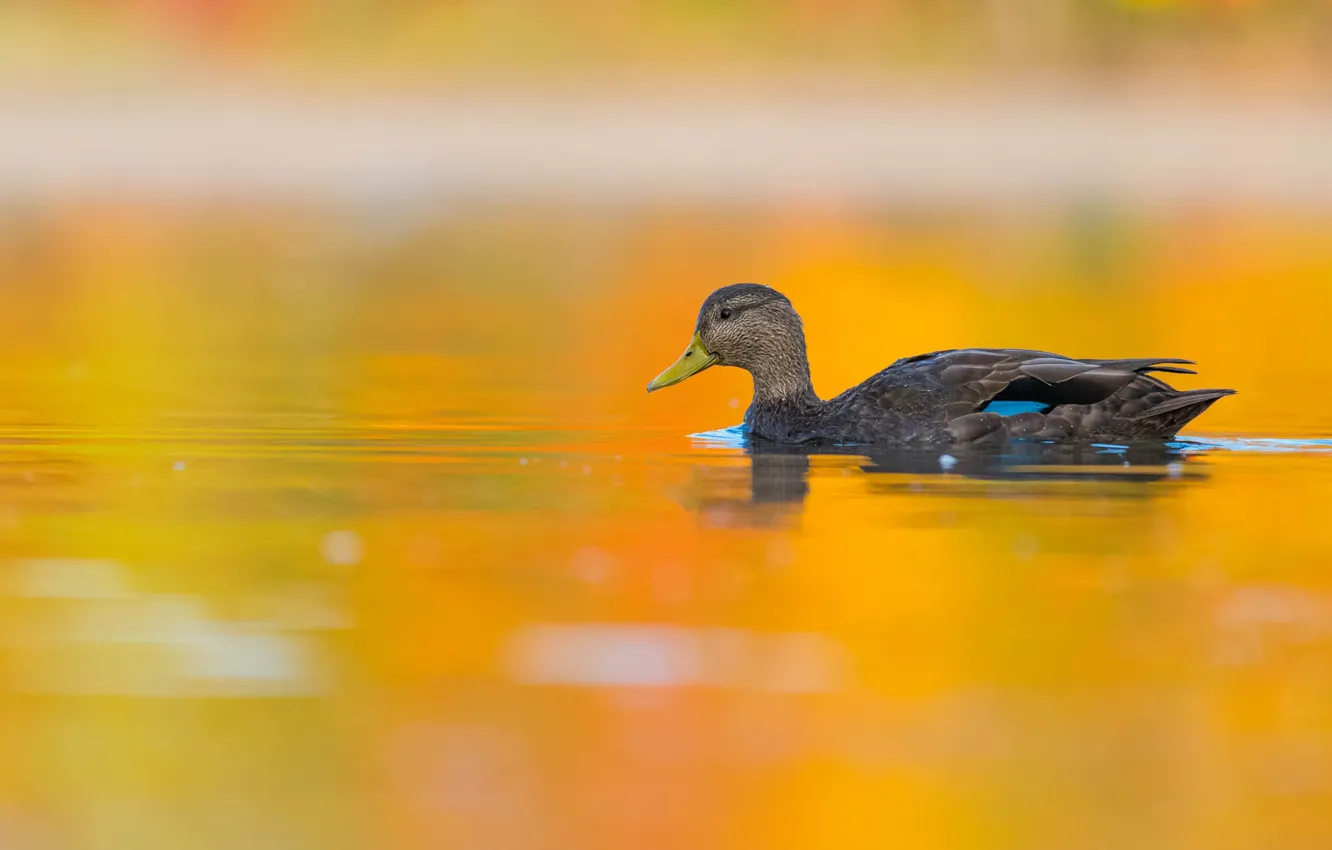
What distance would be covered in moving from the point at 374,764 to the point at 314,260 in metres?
24.0

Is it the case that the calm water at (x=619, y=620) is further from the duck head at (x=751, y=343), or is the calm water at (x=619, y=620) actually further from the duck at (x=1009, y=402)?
the duck head at (x=751, y=343)

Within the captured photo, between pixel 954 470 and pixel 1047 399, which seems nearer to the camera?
pixel 954 470

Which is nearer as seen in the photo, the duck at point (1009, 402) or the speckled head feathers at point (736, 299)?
the duck at point (1009, 402)

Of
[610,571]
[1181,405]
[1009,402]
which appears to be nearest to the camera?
[610,571]

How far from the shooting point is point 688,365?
13.0 metres

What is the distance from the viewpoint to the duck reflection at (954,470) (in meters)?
10.4

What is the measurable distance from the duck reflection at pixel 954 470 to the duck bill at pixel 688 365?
2.39ft

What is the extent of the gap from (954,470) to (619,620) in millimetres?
3699

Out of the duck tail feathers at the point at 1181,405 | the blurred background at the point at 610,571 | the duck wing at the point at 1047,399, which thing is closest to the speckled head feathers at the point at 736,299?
the blurred background at the point at 610,571

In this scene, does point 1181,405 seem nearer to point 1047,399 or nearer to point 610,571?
point 1047,399

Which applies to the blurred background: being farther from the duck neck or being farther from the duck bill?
the duck neck

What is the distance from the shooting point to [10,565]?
28.3 ft

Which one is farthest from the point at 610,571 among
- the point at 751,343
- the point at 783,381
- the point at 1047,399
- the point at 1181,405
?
the point at 751,343

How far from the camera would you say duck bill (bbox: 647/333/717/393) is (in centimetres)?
1295
